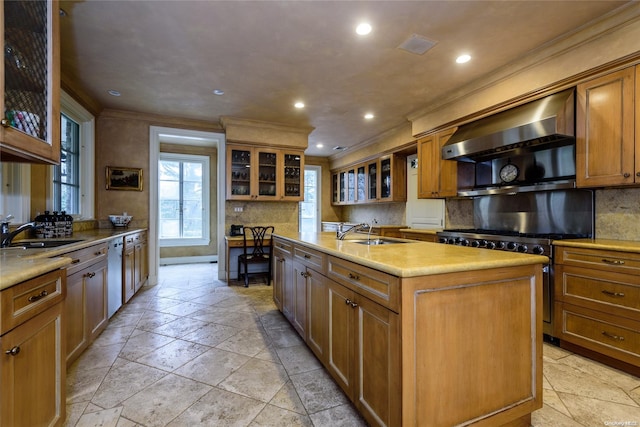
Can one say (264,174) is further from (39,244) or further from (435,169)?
(39,244)

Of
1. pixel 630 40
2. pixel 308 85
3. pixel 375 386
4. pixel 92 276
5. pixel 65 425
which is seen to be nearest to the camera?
pixel 375 386

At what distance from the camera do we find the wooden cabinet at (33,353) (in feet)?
3.49

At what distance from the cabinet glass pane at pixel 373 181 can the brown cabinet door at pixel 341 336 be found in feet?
14.2

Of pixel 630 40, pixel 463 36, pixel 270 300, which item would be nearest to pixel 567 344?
pixel 630 40

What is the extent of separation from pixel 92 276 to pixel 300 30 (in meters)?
2.67

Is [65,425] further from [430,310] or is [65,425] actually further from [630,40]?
[630,40]

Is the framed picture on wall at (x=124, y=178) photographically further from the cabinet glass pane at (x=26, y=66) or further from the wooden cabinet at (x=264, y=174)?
the cabinet glass pane at (x=26, y=66)

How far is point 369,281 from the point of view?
1.49 m

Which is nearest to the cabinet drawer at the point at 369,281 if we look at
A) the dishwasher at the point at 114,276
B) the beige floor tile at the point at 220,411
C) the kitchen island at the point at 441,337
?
the kitchen island at the point at 441,337

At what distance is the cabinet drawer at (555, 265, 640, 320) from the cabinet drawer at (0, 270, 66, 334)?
135 inches

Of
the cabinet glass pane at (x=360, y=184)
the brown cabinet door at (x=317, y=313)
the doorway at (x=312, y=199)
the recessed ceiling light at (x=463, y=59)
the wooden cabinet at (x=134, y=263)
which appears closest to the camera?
the brown cabinet door at (x=317, y=313)

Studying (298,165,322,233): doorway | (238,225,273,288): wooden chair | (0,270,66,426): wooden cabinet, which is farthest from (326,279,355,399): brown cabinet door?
(298,165,322,233): doorway

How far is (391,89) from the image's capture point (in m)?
3.69

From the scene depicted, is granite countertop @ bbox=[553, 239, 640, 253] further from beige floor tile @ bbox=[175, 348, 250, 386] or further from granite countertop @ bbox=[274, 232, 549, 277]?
beige floor tile @ bbox=[175, 348, 250, 386]
